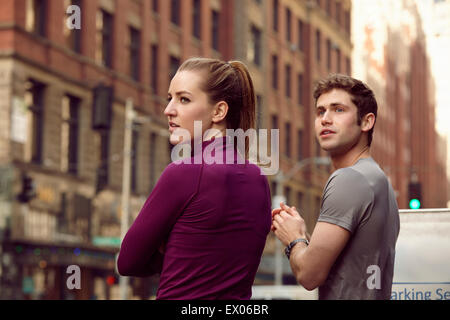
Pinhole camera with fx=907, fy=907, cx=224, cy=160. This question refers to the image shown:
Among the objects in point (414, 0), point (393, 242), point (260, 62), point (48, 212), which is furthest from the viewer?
point (414, 0)

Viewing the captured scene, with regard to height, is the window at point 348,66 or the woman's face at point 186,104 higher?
the window at point 348,66

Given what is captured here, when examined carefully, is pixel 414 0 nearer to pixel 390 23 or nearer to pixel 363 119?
pixel 390 23

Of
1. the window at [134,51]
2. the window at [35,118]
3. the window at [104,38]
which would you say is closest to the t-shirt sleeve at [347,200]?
the window at [35,118]

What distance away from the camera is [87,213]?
1277 inches

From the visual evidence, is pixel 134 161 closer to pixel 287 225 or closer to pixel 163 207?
pixel 287 225

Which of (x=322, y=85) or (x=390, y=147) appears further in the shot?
(x=390, y=147)

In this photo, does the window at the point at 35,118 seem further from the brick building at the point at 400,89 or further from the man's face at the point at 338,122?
the brick building at the point at 400,89

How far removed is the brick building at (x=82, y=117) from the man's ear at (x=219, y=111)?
2144 cm

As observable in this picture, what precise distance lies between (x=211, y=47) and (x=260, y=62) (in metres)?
6.62

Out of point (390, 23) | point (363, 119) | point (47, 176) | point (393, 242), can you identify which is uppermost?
point (390, 23)

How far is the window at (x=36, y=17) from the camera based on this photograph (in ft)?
99.1

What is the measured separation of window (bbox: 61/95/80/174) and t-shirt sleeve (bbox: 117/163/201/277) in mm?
28954

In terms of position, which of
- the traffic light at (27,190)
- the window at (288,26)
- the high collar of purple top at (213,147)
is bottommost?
the high collar of purple top at (213,147)
